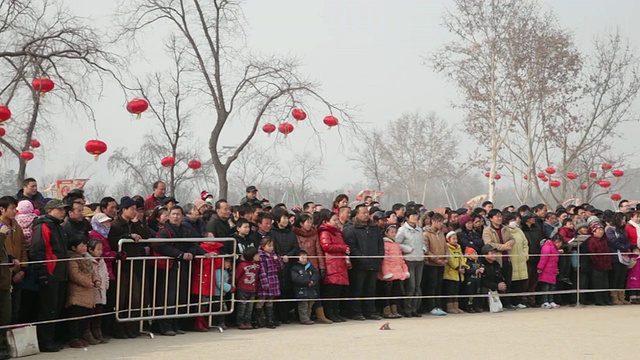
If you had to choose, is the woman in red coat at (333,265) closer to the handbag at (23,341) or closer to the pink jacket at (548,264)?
the pink jacket at (548,264)

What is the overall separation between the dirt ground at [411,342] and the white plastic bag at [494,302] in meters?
1.37

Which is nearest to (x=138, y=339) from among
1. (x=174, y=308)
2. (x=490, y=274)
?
(x=174, y=308)

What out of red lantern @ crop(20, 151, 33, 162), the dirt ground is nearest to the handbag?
the dirt ground

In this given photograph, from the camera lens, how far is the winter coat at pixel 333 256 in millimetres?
12617

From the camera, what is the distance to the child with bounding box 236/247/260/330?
11695mm

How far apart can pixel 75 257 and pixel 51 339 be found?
3.25ft

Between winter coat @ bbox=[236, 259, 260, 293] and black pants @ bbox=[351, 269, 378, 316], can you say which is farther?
black pants @ bbox=[351, 269, 378, 316]

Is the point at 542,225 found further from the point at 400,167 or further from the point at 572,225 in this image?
the point at 400,167

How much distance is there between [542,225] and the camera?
52.6 feet

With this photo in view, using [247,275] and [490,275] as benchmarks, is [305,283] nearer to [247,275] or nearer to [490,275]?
[247,275]

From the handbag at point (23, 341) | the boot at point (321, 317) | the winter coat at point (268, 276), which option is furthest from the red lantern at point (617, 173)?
the handbag at point (23, 341)

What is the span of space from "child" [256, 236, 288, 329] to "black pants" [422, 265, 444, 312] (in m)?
3.10

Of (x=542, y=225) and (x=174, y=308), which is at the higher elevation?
(x=542, y=225)

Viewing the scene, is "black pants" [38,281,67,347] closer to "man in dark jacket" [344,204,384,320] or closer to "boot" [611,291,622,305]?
"man in dark jacket" [344,204,384,320]
